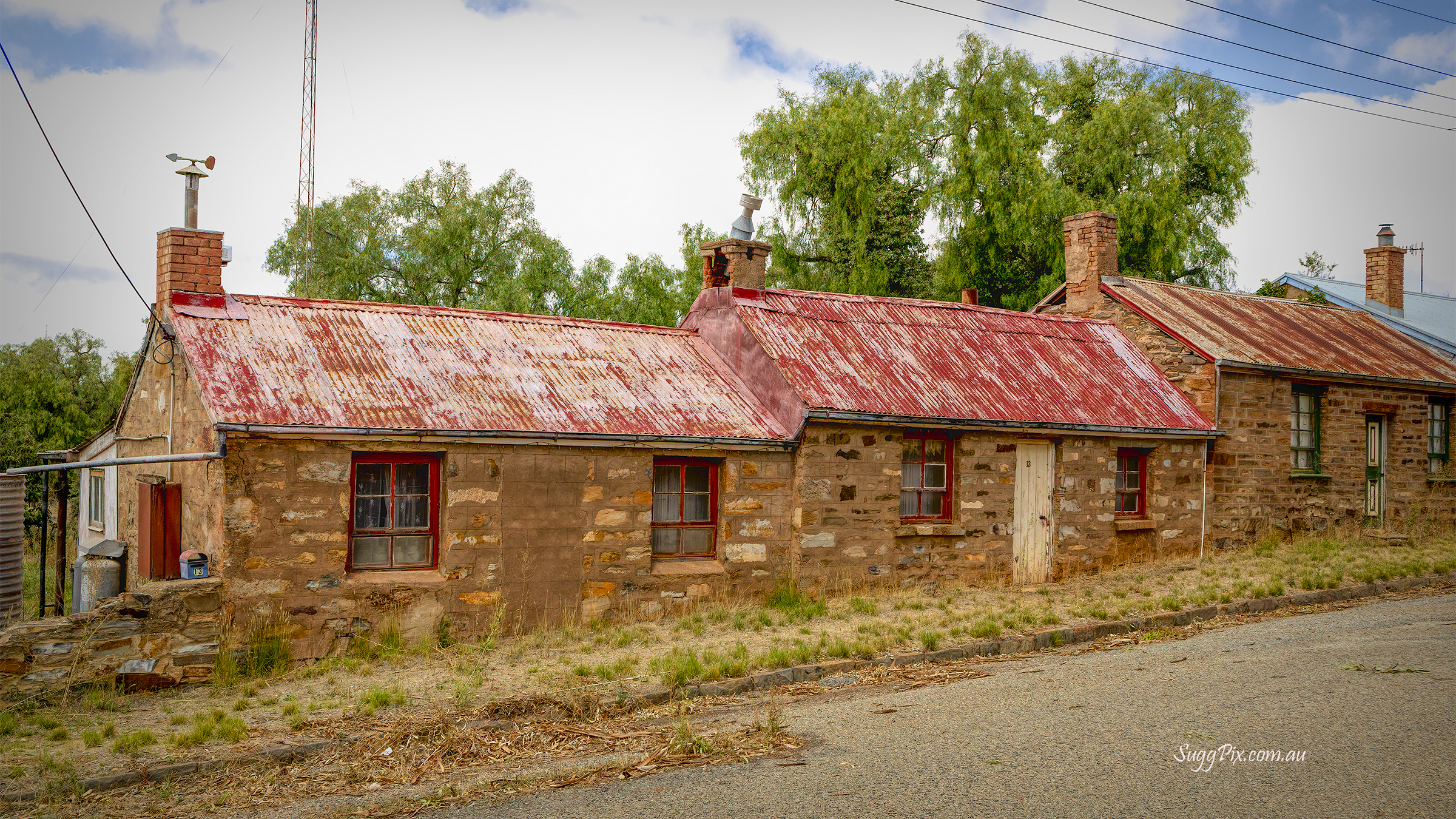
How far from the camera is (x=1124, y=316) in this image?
19.6 meters

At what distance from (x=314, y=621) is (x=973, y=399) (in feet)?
30.4

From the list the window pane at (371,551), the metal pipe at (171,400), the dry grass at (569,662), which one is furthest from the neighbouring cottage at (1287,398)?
the metal pipe at (171,400)

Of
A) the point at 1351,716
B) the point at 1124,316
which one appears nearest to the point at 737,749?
the point at 1351,716

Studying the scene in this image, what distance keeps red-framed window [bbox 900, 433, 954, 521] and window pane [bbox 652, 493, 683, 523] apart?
126 inches

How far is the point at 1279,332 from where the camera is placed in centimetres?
2064

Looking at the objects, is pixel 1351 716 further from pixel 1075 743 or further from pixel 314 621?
pixel 314 621

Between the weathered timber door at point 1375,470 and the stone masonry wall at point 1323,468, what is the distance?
0.17m

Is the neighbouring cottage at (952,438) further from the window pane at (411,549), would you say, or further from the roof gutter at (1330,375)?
the window pane at (411,549)

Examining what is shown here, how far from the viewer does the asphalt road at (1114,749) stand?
6035 millimetres

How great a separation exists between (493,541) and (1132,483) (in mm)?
10703

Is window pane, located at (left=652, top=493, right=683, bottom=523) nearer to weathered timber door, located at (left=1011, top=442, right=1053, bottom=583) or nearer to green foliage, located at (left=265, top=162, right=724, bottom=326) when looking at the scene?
weathered timber door, located at (left=1011, top=442, right=1053, bottom=583)

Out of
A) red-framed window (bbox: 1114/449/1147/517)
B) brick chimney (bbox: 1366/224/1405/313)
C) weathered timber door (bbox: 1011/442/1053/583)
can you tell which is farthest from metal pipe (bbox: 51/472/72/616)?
brick chimney (bbox: 1366/224/1405/313)

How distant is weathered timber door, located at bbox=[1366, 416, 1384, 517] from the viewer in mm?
20109

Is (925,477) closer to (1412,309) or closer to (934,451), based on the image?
(934,451)
